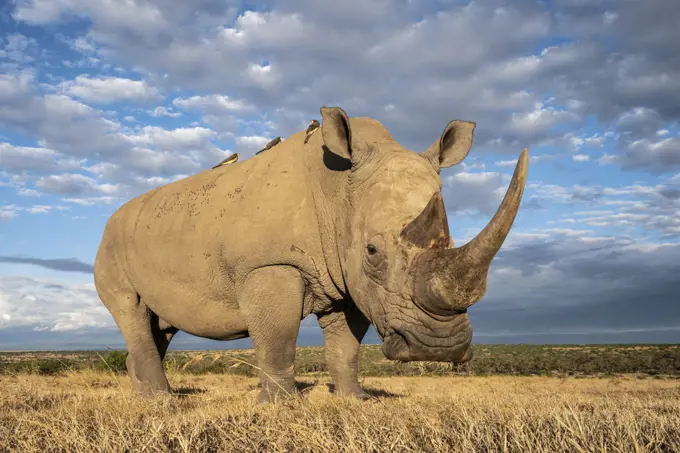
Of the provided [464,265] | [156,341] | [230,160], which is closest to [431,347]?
[464,265]

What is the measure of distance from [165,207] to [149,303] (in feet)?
3.95

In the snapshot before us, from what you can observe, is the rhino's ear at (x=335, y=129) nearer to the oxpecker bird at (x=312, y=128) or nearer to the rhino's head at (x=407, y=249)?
the rhino's head at (x=407, y=249)

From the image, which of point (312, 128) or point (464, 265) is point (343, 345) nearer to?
point (312, 128)

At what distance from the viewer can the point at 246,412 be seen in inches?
162

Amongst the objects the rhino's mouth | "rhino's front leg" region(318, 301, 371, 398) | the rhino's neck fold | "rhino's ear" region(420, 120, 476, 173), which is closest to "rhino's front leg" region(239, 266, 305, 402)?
the rhino's neck fold

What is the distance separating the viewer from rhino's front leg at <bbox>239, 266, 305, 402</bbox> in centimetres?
581

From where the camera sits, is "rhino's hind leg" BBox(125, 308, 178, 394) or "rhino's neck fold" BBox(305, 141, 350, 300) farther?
"rhino's hind leg" BBox(125, 308, 178, 394)

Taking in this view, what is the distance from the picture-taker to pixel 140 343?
795cm

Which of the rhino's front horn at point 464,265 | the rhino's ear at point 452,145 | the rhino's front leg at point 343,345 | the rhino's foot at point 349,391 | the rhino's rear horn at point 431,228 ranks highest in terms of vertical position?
the rhino's ear at point 452,145

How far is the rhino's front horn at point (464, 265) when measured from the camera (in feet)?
14.0

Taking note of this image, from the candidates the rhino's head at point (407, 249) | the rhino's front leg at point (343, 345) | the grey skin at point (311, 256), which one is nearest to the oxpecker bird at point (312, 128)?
the grey skin at point (311, 256)

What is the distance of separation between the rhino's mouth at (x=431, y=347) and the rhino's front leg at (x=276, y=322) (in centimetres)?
132

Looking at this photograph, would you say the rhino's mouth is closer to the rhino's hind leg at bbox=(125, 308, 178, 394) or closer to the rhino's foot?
the rhino's foot

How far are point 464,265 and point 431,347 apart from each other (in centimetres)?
71
